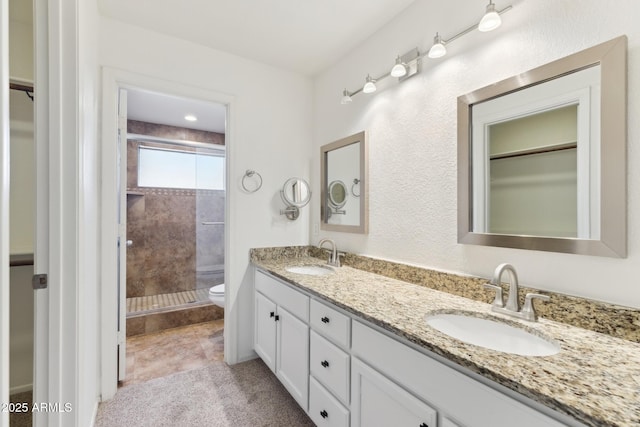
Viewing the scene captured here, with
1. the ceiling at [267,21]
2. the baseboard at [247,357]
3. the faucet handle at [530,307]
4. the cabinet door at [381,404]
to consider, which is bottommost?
the baseboard at [247,357]

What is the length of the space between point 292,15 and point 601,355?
216 centimetres

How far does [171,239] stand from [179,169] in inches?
36.3

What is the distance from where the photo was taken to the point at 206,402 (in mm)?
1796

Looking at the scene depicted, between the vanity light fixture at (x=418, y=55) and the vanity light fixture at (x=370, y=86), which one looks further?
the vanity light fixture at (x=370, y=86)

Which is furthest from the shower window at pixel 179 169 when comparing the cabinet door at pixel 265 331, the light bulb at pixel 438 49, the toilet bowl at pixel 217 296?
the light bulb at pixel 438 49

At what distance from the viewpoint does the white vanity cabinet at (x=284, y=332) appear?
62.7 inches

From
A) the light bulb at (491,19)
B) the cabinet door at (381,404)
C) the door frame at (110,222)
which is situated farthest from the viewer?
the door frame at (110,222)

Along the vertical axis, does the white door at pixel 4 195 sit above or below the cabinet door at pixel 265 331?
above

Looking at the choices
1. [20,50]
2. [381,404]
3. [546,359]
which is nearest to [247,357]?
[381,404]

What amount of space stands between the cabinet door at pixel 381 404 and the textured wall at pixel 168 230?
3.16m

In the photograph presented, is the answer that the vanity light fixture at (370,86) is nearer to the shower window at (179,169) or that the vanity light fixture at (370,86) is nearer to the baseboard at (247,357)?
the baseboard at (247,357)

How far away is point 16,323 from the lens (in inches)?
70.5

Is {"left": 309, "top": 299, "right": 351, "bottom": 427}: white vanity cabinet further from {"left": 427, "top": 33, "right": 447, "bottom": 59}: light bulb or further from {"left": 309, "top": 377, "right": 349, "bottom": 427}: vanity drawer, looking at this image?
{"left": 427, "top": 33, "right": 447, "bottom": 59}: light bulb

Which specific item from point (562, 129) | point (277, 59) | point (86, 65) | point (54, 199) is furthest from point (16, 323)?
point (562, 129)
